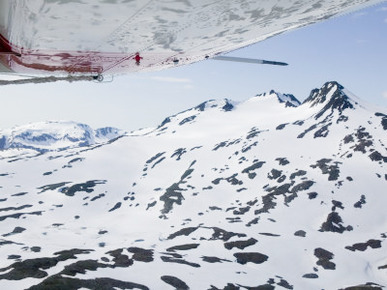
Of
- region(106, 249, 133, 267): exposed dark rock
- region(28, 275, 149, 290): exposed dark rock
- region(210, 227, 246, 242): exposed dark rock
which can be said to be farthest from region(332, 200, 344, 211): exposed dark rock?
region(28, 275, 149, 290): exposed dark rock

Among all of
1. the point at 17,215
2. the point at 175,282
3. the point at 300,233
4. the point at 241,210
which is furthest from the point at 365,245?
the point at 17,215

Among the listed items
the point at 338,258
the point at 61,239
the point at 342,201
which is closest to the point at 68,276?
the point at 61,239

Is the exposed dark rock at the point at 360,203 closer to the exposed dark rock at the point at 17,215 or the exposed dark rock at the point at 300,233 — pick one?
the exposed dark rock at the point at 300,233

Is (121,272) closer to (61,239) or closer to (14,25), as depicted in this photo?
(61,239)

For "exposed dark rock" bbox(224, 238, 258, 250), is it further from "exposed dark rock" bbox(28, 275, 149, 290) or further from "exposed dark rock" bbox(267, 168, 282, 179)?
"exposed dark rock" bbox(267, 168, 282, 179)

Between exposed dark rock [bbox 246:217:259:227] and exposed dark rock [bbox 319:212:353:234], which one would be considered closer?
exposed dark rock [bbox 319:212:353:234]

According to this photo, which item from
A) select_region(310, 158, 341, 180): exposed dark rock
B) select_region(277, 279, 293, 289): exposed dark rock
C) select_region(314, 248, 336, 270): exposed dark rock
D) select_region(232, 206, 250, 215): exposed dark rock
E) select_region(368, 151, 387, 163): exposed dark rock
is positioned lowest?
select_region(277, 279, 293, 289): exposed dark rock

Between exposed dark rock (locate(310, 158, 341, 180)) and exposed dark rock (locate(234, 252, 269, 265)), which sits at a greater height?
exposed dark rock (locate(310, 158, 341, 180))

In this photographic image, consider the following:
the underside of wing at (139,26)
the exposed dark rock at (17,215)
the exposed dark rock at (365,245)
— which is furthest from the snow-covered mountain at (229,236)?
the underside of wing at (139,26)

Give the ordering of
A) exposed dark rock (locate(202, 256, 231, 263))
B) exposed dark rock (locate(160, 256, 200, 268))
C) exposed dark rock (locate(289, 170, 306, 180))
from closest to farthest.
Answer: exposed dark rock (locate(160, 256, 200, 268)), exposed dark rock (locate(202, 256, 231, 263)), exposed dark rock (locate(289, 170, 306, 180))
